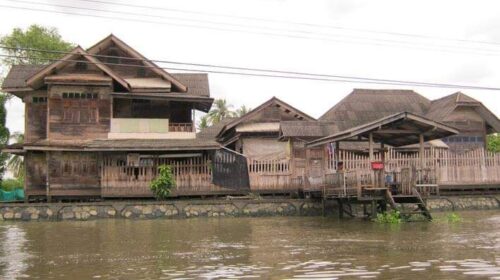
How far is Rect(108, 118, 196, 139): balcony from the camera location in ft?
88.6

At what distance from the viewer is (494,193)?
27094 mm

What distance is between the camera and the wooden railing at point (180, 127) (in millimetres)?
28189

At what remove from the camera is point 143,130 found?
2734 centimetres

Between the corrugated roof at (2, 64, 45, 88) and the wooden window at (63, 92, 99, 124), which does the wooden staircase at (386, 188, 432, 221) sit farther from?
the corrugated roof at (2, 64, 45, 88)

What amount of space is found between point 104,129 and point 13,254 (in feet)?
49.4

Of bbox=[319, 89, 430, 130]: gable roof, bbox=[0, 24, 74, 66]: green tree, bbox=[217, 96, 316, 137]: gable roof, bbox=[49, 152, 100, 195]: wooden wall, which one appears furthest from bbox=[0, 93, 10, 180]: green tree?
bbox=[319, 89, 430, 130]: gable roof

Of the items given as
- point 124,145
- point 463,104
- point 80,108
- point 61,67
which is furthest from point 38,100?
point 463,104

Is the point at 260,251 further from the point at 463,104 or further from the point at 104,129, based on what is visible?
the point at 463,104

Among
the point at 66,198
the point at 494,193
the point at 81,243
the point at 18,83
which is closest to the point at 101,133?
the point at 66,198

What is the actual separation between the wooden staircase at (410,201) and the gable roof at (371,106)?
44.3 ft

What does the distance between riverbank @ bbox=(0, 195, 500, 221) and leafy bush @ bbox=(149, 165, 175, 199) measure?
2.08 feet

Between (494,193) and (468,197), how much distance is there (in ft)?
6.83

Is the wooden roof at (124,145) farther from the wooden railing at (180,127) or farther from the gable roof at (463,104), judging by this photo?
the gable roof at (463,104)

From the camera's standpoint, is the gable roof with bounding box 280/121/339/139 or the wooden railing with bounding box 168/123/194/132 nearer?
the gable roof with bounding box 280/121/339/139
